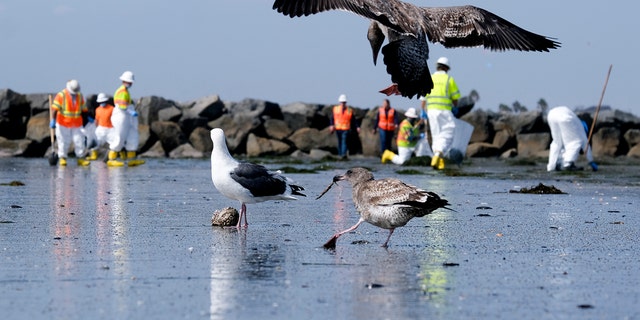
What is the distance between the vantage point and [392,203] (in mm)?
8852

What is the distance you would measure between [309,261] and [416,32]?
13.8ft

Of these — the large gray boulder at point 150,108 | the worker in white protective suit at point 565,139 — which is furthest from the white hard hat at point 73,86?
the large gray boulder at point 150,108

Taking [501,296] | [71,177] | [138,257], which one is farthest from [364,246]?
[71,177]

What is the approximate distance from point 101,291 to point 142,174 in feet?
52.1

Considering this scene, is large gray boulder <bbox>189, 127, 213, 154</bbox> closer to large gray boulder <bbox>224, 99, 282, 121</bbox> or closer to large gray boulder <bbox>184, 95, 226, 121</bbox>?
large gray boulder <bbox>224, 99, 282, 121</bbox>

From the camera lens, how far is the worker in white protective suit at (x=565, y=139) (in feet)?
79.6

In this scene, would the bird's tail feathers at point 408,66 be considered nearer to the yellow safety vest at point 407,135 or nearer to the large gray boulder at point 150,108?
the yellow safety vest at point 407,135

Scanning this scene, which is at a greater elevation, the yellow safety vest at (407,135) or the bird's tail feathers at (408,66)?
the bird's tail feathers at (408,66)

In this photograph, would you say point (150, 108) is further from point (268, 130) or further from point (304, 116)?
point (304, 116)

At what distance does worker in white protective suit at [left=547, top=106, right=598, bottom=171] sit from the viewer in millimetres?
24266

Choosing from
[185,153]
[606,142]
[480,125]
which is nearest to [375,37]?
[185,153]

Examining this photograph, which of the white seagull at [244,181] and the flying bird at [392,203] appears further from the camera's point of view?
the white seagull at [244,181]

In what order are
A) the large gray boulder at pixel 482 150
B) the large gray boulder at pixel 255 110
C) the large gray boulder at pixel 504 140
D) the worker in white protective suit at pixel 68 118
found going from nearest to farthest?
the worker in white protective suit at pixel 68 118, the large gray boulder at pixel 482 150, the large gray boulder at pixel 504 140, the large gray boulder at pixel 255 110

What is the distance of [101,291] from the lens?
21.6 feet
